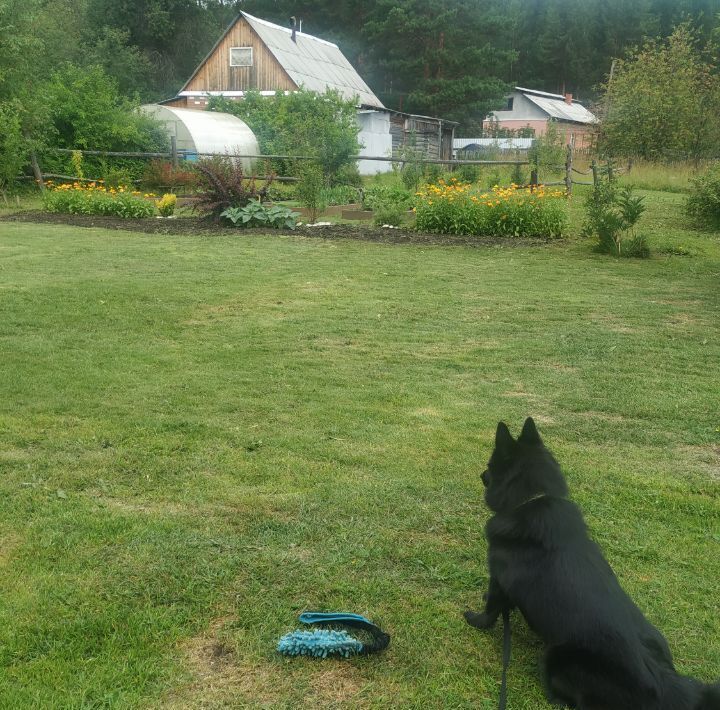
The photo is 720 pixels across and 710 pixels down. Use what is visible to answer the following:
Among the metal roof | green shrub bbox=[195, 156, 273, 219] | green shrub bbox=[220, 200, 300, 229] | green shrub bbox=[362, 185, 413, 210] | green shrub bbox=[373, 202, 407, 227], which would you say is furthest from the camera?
the metal roof

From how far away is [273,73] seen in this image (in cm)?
3216

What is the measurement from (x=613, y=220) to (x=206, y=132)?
1783 cm

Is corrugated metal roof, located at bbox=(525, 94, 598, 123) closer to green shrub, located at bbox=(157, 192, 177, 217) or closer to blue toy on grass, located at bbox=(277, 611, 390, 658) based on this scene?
green shrub, located at bbox=(157, 192, 177, 217)

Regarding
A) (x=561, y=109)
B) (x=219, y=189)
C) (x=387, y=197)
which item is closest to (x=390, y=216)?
(x=387, y=197)

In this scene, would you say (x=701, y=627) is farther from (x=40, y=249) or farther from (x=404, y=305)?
(x=40, y=249)

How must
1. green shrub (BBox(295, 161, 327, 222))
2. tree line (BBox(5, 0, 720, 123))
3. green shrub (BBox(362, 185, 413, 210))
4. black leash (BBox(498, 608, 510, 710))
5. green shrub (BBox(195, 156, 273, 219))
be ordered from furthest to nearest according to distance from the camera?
tree line (BBox(5, 0, 720, 123)), green shrub (BBox(362, 185, 413, 210)), green shrub (BBox(295, 161, 327, 222)), green shrub (BBox(195, 156, 273, 219)), black leash (BBox(498, 608, 510, 710))

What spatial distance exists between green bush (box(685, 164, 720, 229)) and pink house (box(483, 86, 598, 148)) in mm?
37333

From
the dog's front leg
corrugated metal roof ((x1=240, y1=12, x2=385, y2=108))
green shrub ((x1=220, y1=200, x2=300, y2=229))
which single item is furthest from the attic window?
the dog's front leg

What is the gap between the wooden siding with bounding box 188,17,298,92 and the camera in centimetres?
3206

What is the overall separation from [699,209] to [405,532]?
44.4ft

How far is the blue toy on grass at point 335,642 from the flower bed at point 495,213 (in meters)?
11.2

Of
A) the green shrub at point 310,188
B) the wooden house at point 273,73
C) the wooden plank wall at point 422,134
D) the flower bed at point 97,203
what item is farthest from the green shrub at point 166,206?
the wooden plank wall at point 422,134

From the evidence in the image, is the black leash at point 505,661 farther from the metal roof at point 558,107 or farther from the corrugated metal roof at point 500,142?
the metal roof at point 558,107

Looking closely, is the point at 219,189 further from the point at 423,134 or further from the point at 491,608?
the point at 423,134
